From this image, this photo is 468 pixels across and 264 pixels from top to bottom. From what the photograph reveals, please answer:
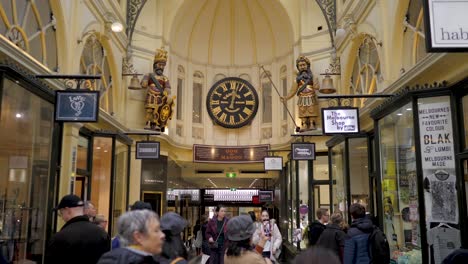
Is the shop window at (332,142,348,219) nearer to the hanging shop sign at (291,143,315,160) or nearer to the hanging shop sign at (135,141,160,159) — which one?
the hanging shop sign at (291,143,315,160)

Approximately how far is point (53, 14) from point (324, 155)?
29.8 feet

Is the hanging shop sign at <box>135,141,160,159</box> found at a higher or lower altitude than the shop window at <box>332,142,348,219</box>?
higher

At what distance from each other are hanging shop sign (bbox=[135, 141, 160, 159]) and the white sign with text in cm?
1022

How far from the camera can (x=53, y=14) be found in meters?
9.20

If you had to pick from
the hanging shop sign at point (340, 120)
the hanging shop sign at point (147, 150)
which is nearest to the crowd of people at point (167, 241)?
the hanging shop sign at point (340, 120)

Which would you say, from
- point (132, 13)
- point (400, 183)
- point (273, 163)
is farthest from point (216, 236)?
point (132, 13)

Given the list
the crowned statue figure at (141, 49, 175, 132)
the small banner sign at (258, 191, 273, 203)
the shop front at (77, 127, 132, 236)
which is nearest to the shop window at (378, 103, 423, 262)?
the shop front at (77, 127, 132, 236)

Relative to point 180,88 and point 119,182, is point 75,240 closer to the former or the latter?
point 119,182

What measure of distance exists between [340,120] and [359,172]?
73.5 inches

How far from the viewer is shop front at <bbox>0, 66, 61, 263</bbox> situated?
6605 mm

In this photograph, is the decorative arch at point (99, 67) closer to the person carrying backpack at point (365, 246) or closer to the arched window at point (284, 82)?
the arched window at point (284, 82)

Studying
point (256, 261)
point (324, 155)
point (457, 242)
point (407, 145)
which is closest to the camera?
point (256, 261)

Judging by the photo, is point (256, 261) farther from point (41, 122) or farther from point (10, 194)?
point (41, 122)

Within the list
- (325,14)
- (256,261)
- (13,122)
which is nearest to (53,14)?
(13,122)
